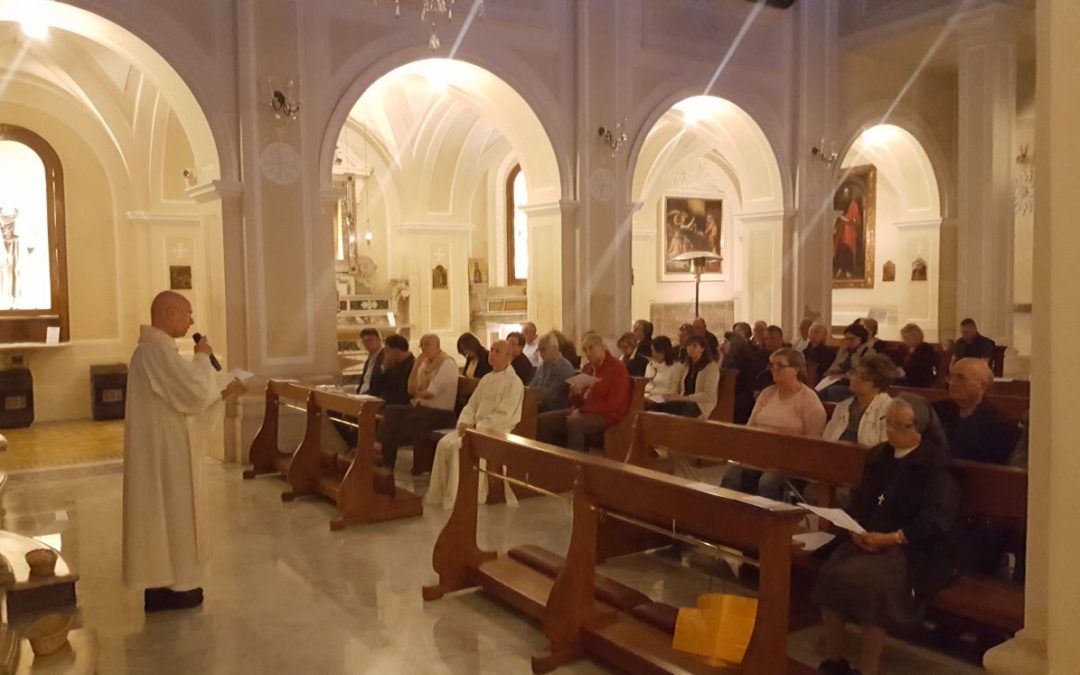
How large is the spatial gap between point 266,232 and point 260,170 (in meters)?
0.61

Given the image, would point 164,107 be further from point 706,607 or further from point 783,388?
point 706,607

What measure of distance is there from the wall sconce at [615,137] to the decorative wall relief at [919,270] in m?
7.78

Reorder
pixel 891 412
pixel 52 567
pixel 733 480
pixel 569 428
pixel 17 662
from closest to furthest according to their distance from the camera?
pixel 17 662 < pixel 891 412 < pixel 52 567 < pixel 733 480 < pixel 569 428

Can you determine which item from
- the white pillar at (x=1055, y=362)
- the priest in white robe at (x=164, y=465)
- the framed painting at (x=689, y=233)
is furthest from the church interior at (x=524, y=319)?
the framed painting at (x=689, y=233)

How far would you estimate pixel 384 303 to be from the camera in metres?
15.8

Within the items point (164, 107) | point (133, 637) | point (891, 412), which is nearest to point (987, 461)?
point (891, 412)

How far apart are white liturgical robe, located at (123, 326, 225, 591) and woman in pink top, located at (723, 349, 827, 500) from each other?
3.19 m

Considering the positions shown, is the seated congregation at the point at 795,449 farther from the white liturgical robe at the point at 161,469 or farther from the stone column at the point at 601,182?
the stone column at the point at 601,182

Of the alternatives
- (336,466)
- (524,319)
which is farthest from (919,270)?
(336,466)

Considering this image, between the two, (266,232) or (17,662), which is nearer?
(17,662)

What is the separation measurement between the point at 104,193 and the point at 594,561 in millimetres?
10759

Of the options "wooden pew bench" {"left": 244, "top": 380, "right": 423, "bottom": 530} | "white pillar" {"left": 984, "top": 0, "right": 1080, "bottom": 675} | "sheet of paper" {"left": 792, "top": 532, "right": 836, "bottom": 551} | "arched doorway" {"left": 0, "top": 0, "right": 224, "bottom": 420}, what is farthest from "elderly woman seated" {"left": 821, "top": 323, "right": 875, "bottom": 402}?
"arched doorway" {"left": 0, "top": 0, "right": 224, "bottom": 420}

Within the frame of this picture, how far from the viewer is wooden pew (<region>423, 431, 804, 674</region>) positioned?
10.8 feet

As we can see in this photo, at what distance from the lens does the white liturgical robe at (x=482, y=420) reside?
688 centimetres
